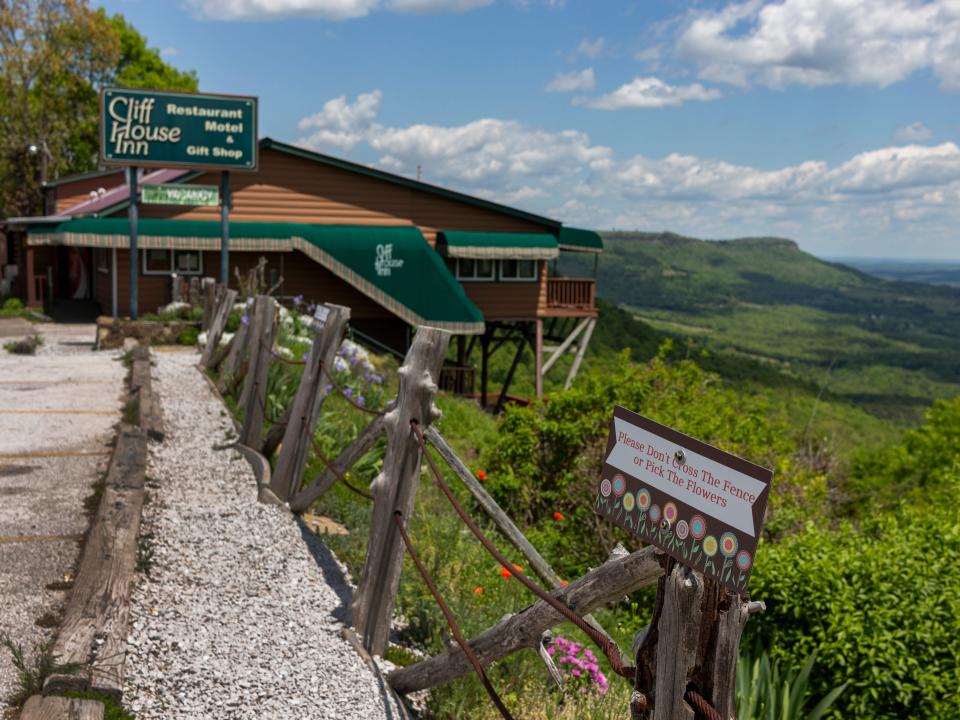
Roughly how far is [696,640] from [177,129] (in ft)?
65.6

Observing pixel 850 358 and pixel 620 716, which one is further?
pixel 850 358

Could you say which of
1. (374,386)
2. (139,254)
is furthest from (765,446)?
(139,254)

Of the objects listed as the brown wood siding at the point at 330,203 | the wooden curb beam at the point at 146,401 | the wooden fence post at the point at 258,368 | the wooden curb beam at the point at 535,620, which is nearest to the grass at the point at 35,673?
the wooden curb beam at the point at 535,620

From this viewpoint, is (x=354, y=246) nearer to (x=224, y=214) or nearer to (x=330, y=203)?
(x=330, y=203)

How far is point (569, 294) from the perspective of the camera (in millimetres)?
29516

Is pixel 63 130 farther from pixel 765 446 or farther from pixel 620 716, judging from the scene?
pixel 620 716

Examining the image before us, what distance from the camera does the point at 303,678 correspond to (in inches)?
176

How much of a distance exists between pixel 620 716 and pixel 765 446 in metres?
6.23

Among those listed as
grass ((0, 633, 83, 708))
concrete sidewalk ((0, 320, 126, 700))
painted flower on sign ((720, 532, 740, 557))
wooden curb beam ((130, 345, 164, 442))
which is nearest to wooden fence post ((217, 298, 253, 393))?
wooden curb beam ((130, 345, 164, 442))

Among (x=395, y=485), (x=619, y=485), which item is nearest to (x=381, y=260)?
(x=395, y=485)

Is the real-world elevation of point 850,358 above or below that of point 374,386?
below

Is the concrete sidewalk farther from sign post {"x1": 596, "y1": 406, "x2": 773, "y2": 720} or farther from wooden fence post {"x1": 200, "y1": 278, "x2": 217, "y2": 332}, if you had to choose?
sign post {"x1": 596, "y1": 406, "x2": 773, "y2": 720}

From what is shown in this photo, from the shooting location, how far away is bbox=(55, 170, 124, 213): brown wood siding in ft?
103

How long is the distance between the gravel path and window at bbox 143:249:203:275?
17.9 m
